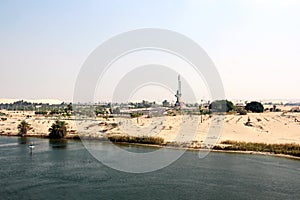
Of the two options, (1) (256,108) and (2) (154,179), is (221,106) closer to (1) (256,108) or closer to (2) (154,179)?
(1) (256,108)

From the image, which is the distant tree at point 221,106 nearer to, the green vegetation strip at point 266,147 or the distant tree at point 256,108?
the distant tree at point 256,108

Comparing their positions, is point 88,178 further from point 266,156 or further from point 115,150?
point 266,156

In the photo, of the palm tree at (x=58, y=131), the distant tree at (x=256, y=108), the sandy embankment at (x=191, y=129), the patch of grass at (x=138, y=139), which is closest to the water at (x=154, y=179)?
the patch of grass at (x=138, y=139)

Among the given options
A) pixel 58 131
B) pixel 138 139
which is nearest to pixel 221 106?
pixel 138 139

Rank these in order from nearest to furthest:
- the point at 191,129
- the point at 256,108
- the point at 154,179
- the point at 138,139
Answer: the point at 154,179
the point at 138,139
the point at 191,129
the point at 256,108

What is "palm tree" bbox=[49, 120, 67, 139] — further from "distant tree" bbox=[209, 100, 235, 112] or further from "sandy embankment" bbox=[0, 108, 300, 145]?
"distant tree" bbox=[209, 100, 235, 112]

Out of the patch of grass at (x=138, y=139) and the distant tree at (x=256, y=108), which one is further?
the distant tree at (x=256, y=108)
